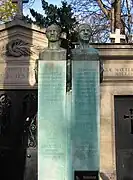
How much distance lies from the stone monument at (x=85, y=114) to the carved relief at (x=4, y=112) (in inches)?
172

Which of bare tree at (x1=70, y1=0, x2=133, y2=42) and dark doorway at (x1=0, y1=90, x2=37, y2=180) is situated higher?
bare tree at (x1=70, y1=0, x2=133, y2=42)

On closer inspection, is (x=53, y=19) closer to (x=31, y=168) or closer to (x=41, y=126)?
(x=31, y=168)

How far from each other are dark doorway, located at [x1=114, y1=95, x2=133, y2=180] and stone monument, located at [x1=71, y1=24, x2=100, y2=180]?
3747 mm

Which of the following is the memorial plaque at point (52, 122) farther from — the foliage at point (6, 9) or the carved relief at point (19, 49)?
the foliage at point (6, 9)

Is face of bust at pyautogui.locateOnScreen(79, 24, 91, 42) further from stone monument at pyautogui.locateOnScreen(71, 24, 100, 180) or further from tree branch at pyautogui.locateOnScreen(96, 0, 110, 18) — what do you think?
tree branch at pyautogui.locateOnScreen(96, 0, 110, 18)

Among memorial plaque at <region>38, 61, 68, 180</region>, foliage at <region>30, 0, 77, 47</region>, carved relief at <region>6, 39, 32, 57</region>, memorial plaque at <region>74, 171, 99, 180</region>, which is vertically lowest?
memorial plaque at <region>74, 171, 99, 180</region>

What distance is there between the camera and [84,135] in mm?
8273

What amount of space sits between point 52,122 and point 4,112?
4.43 m

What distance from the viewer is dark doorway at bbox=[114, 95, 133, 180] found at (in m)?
11.8

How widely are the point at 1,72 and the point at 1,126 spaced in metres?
1.57

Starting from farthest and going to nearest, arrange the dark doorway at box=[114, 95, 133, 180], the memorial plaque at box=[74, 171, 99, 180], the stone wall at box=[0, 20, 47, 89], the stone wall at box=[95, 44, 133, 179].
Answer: the stone wall at box=[0, 20, 47, 89] < the stone wall at box=[95, 44, 133, 179] < the dark doorway at box=[114, 95, 133, 180] < the memorial plaque at box=[74, 171, 99, 180]

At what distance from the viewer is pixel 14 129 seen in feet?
40.4

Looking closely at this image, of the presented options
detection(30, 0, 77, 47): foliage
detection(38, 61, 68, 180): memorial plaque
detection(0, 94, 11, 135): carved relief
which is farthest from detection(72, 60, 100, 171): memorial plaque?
detection(30, 0, 77, 47): foliage

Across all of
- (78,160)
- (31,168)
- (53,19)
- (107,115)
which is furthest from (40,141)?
(53,19)
